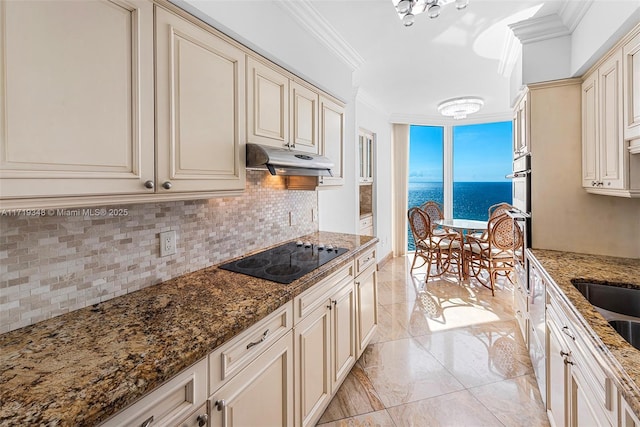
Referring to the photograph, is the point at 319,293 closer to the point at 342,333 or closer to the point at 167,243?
the point at 342,333

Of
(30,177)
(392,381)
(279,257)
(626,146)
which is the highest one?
(626,146)

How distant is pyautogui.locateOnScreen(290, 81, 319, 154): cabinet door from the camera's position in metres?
1.95

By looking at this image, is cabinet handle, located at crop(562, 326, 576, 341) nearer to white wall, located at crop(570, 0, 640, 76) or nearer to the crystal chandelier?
white wall, located at crop(570, 0, 640, 76)

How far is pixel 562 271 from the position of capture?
1.74 metres

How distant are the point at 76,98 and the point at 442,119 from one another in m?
5.68

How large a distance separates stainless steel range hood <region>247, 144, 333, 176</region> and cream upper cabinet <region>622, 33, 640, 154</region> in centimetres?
167

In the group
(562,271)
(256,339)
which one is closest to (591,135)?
(562,271)

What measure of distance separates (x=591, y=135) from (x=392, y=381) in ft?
7.12

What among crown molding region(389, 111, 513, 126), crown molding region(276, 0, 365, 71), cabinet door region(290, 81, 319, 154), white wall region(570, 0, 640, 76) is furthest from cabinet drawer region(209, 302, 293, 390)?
crown molding region(389, 111, 513, 126)

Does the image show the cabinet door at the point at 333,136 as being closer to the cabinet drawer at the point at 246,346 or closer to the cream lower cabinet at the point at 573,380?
the cabinet drawer at the point at 246,346

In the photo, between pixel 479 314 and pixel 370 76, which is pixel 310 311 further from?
pixel 370 76

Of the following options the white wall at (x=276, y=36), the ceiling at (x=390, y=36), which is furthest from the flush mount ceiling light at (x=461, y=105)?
the white wall at (x=276, y=36)

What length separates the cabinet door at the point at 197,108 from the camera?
1161mm

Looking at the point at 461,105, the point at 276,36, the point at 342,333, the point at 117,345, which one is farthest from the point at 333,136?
the point at 461,105
